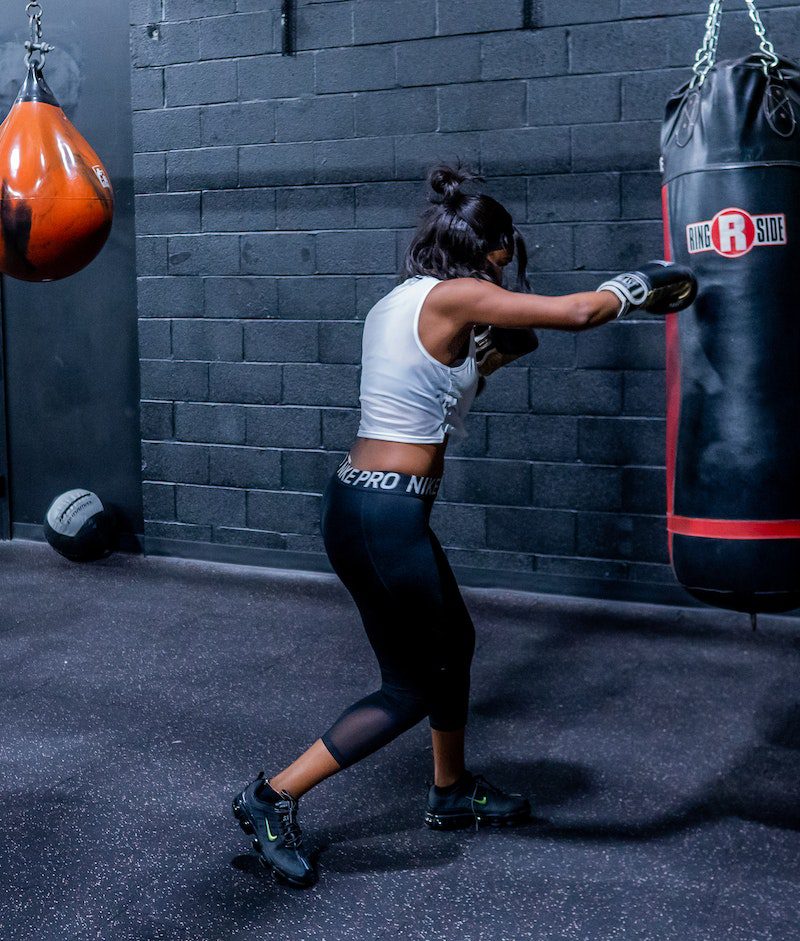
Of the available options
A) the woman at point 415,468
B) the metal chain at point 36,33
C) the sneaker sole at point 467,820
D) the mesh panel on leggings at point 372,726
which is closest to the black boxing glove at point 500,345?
the woman at point 415,468

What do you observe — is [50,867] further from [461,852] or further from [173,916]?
[461,852]

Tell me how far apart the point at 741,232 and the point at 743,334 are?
23 cm

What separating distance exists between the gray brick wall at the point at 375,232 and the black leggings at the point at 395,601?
2.17 metres

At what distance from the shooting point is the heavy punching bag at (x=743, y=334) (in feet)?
7.88

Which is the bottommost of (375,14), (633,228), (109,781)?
(109,781)

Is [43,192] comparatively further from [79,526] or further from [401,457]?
[79,526]

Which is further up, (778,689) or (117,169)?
(117,169)

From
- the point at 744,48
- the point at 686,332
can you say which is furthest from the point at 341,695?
the point at 744,48

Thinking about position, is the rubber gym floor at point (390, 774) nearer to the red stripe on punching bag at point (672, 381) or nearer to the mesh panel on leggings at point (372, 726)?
the mesh panel on leggings at point (372, 726)

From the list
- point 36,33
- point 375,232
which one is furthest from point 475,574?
point 36,33

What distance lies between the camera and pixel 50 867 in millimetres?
2293

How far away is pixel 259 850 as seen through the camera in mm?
2256

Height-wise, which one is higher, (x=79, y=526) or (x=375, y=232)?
(x=375, y=232)

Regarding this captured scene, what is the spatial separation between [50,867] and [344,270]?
2.94 metres
